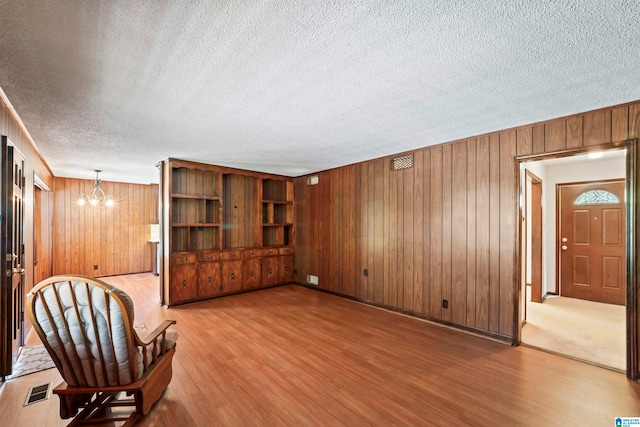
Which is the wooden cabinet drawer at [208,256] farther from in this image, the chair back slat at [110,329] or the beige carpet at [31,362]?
the chair back slat at [110,329]

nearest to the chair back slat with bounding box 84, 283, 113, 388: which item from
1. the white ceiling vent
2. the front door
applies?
the front door

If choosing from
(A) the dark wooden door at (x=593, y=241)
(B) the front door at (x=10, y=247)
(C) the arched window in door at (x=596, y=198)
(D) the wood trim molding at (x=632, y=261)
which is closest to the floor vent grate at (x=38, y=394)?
(B) the front door at (x=10, y=247)

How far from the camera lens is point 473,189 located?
141 inches

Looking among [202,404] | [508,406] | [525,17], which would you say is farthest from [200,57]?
[508,406]

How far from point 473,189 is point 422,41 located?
8.09ft

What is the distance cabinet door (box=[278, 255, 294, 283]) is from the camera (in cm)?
625

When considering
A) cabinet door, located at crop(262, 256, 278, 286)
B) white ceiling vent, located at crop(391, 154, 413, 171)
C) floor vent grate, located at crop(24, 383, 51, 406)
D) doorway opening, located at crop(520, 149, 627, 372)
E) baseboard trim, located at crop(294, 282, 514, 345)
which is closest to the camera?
floor vent grate, located at crop(24, 383, 51, 406)

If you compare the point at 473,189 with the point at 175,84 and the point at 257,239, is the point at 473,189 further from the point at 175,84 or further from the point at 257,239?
the point at 257,239

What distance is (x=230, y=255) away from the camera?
17.8ft

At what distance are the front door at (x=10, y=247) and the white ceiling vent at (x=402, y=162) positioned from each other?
442 cm

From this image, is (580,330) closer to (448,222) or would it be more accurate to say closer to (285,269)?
(448,222)

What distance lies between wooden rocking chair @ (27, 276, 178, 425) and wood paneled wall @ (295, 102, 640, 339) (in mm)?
3423

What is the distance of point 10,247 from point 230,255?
122 inches

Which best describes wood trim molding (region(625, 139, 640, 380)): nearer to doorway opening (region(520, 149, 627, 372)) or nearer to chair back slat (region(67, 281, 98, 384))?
doorway opening (region(520, 149, 627, 372))
